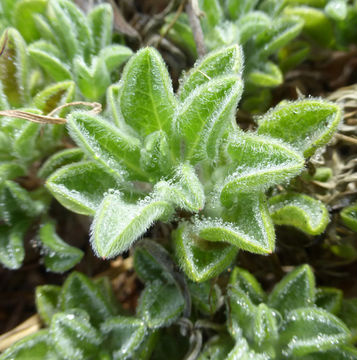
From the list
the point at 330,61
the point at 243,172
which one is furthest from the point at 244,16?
the point at 243,172

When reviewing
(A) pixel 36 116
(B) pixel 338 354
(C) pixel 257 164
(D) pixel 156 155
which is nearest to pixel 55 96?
(A) pixel 36 116

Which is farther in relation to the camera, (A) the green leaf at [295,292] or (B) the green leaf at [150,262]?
(B) the green leaf at [150,262]

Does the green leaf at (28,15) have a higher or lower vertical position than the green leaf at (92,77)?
higher

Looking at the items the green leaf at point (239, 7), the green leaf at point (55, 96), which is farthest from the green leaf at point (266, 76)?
the green leaf at point (55, 96)

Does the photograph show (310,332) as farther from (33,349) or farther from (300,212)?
(33,349)

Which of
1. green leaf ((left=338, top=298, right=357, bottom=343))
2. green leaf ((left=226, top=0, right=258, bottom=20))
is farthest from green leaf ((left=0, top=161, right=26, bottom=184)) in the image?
green leaf ((left=338, top=298, right=357, bottom=343))

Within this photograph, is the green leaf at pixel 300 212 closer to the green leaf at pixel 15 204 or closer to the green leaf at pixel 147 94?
the green leaf at pixel 147 94

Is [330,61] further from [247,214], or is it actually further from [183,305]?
[183,305]
